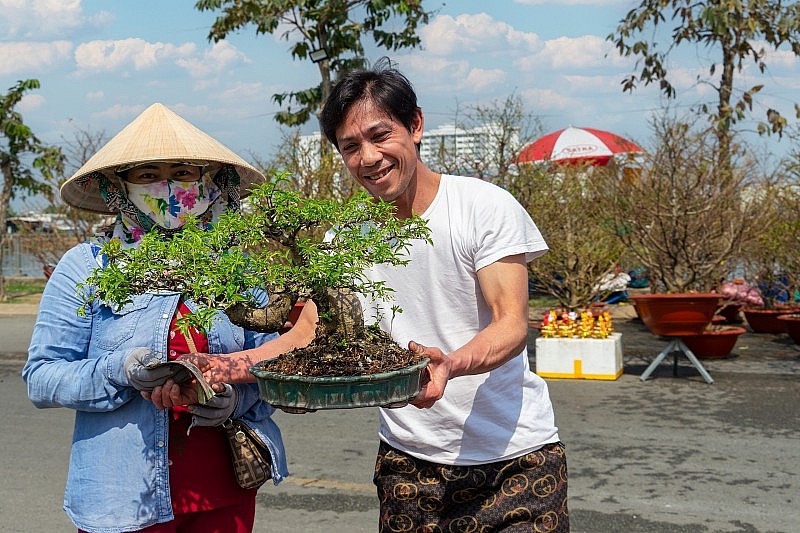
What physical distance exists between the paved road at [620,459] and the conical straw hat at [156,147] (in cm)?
280

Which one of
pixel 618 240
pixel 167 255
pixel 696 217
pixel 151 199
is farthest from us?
pixel 618 240

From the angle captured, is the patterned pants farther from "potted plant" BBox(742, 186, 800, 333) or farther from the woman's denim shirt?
"potted plant" BBox(742, 186, 800, 333)

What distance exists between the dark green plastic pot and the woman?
17.8 inches

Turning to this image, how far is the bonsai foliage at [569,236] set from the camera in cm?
1110

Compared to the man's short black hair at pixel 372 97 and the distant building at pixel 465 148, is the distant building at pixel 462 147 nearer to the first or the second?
the distant building at pixel 465 148

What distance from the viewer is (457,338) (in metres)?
2.46

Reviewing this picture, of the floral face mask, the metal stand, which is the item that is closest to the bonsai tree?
the floral face mask

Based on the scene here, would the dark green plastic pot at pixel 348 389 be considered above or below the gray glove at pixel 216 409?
above

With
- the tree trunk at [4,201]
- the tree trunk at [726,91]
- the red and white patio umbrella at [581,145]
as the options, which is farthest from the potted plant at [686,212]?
the tree trunk at [4,201]

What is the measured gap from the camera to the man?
243cm

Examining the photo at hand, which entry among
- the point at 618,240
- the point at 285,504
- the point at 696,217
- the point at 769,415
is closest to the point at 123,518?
the point at 285,504

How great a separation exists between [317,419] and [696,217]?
5.01m

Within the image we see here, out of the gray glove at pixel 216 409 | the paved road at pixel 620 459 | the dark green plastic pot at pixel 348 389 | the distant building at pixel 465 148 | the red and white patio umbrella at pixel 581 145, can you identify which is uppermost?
the red and white patio umbrella at pixel 581 145

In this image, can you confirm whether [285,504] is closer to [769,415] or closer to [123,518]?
[123,518]
